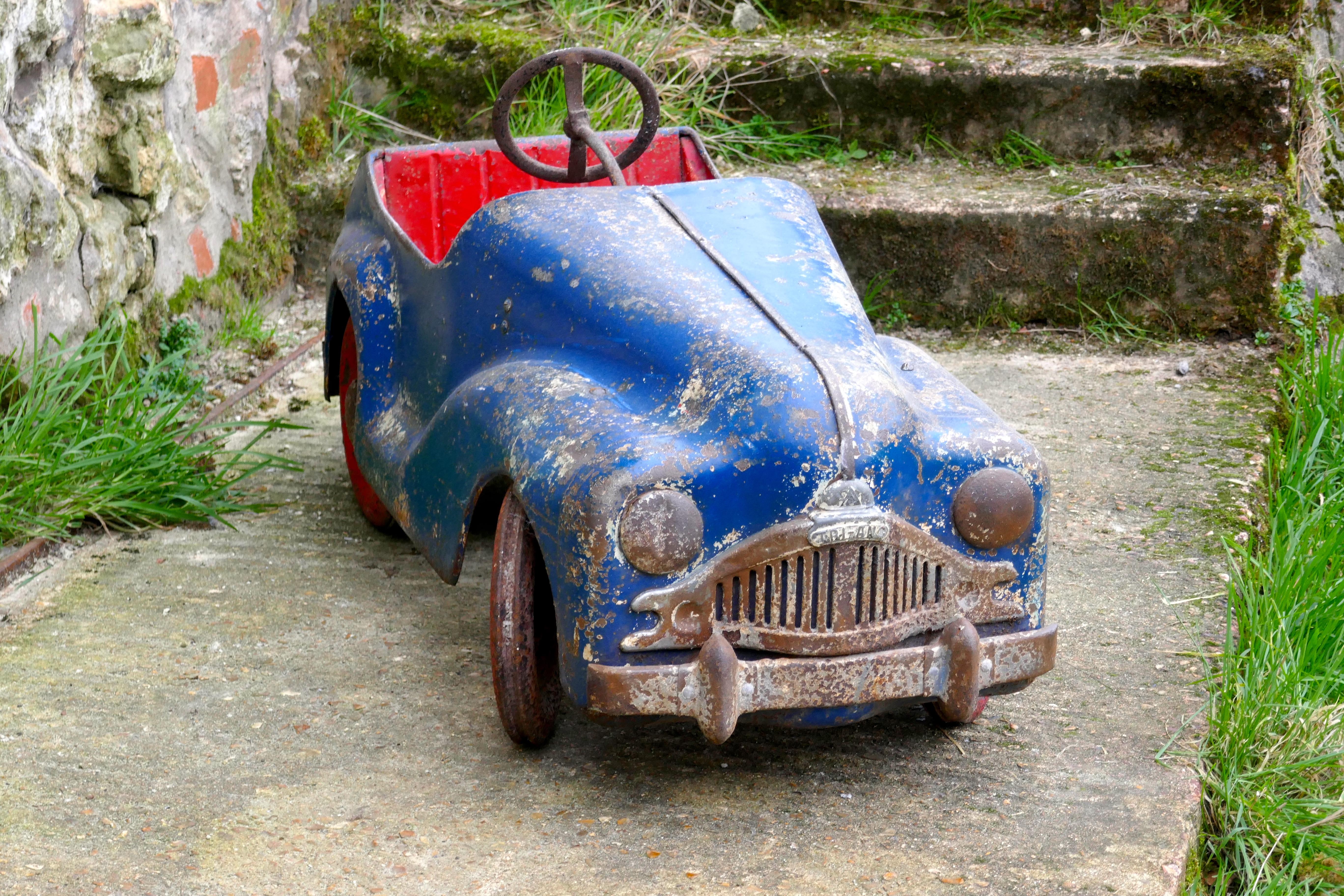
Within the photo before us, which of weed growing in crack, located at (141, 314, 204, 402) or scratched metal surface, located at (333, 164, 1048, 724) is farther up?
scratched metal surface, located at (333, 164, 1048, 724)

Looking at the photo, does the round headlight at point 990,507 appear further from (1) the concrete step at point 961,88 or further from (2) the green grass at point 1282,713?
(1) the concrete step at point 961,88

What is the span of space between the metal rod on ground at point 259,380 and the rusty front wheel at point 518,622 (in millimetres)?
1477

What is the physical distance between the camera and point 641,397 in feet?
6.89

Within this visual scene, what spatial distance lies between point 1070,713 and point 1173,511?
3.15ft

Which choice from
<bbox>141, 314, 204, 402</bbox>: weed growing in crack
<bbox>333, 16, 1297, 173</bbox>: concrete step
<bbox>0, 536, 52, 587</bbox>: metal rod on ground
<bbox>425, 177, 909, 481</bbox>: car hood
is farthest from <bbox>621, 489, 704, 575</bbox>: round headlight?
<bbox>333, 16, 1297, 173</bbox>: concrete step

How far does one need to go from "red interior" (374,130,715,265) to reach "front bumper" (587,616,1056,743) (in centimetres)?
158

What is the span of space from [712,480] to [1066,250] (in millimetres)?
2857

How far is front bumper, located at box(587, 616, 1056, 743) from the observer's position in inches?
74.5

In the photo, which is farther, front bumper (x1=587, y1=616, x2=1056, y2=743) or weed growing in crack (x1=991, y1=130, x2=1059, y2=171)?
weed growing in crack (x1=991, y1=130, x2=1059, y2=171)

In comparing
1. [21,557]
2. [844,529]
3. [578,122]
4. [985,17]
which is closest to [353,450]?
[21,557]

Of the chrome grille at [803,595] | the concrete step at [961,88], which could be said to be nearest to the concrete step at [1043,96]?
the concrete step at [961,88]

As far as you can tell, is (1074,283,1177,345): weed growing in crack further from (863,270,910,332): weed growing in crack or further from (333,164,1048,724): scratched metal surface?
(333,164,1048,724): scratched metal surface

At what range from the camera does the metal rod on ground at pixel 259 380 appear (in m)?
3.63

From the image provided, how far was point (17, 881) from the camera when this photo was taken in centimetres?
182
